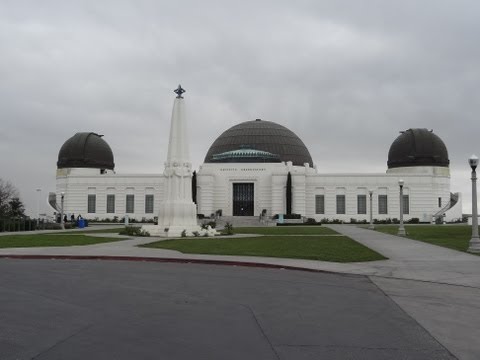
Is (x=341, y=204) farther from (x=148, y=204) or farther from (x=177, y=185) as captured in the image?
(x=177, y=185)

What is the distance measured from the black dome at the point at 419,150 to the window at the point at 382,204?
28.5 ft

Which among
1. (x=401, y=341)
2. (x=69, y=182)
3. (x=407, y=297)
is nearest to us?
(x=401, y=341)

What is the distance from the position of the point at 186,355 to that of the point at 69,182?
219ft

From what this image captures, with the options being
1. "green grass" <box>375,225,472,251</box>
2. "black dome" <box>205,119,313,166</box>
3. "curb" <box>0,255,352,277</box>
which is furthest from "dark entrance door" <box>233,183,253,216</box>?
"curb" <box>0,255,352,277</box>

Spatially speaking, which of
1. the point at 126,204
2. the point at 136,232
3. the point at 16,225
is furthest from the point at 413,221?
the point at 16,225

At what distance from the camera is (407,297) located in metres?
10.7

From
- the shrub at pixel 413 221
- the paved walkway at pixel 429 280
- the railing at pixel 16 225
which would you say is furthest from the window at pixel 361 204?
the paved walkway at pixel 429 280

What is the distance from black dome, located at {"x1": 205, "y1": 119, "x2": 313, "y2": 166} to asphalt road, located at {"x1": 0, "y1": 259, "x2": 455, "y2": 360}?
63.0m

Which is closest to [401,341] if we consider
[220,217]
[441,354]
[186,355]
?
[441,354]

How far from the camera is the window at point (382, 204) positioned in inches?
2564

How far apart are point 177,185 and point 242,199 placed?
32.0 meters

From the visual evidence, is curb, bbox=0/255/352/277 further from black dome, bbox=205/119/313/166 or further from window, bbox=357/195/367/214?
black dome, bbox=205/119/313/166

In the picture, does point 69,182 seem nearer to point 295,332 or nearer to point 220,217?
point 220,217

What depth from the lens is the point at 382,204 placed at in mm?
65250
